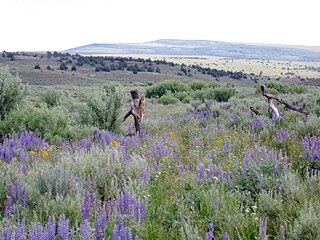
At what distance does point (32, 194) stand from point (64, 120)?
581 centimetres

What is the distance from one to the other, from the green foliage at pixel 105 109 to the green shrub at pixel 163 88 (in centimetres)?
2196

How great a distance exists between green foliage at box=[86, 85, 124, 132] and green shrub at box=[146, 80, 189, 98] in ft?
72.0

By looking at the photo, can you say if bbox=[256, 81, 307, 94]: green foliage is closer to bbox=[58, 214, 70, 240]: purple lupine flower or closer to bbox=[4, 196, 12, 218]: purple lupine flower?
bbox=[4, 196, 12, 218]: purple lupine flower

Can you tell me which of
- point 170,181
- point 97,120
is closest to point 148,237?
point 170,181

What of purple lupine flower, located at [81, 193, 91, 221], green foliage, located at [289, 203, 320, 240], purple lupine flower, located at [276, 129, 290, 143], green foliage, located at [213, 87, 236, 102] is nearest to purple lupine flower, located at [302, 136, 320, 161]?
purple lupine flower, located at [276, 129, 290, 143]

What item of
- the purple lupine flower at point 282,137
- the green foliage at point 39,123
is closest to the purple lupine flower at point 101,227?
the purple lupine flower at point 282,137

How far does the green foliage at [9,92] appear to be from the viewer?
445 inches

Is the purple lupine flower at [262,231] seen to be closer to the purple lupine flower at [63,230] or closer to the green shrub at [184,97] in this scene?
the purple lupine flower at [63,230]

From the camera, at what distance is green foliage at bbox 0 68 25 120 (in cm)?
1130

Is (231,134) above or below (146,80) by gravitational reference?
above

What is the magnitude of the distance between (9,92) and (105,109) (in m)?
2.73

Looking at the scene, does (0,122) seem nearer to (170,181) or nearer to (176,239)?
(170,181)

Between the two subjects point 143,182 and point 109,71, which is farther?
point 109,71

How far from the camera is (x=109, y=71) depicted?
2355 inches
